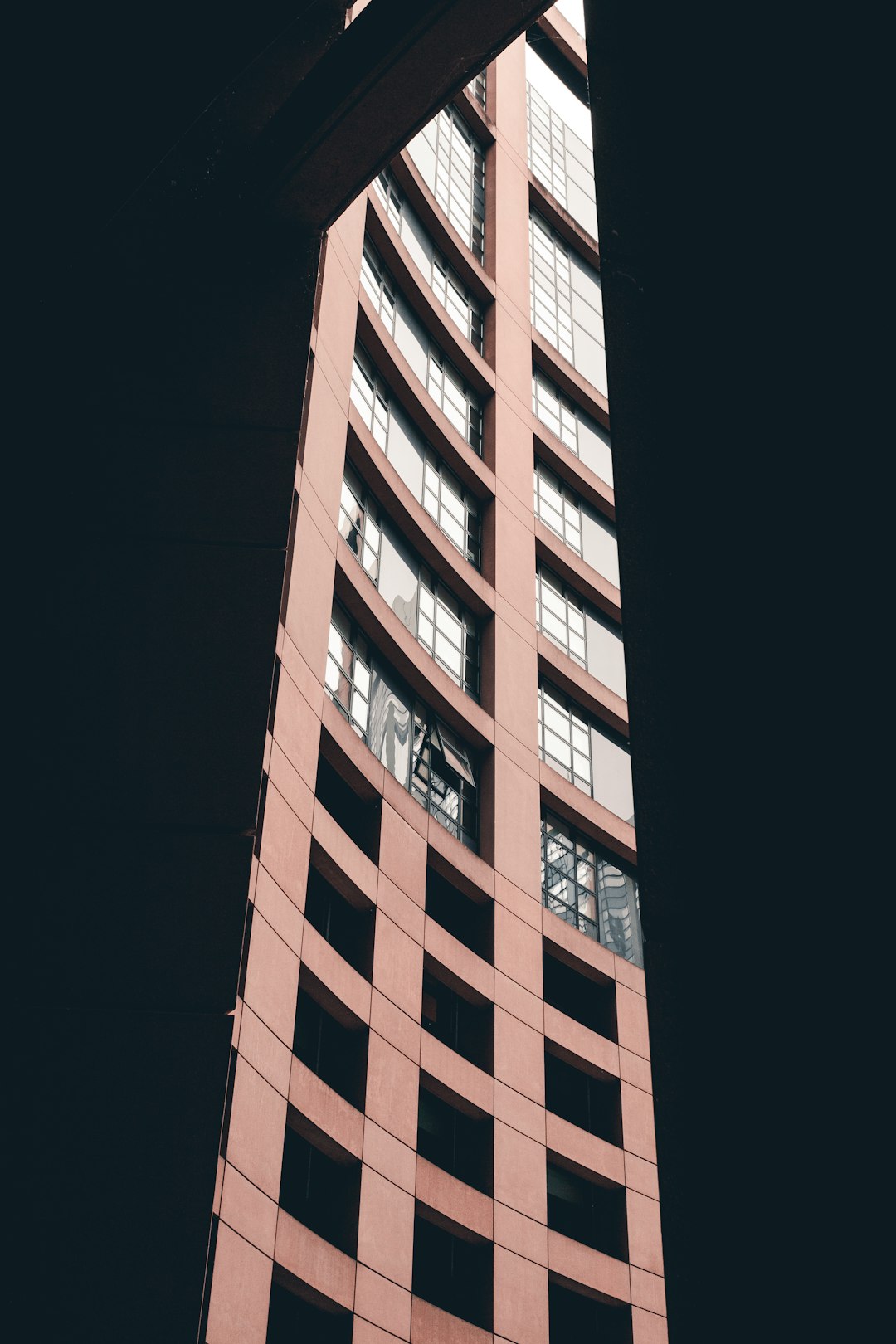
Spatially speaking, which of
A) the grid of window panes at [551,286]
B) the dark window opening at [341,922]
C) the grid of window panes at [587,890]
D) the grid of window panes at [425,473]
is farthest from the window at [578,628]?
the dark window opening at [341,922]

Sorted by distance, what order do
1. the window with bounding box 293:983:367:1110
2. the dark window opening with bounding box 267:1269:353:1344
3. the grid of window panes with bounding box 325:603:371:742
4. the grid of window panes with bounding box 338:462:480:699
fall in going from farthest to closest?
the grid of window panes with bounding box 338:462:480:699
the grid of window panes with bounding box 325:603:371:742
the window with bounding box 293:983:367:1110
the dark window opening with bounding box 267:1269:353:1344

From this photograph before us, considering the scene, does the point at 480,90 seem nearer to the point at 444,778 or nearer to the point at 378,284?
the point at 378,284

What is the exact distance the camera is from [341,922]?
74.1 ft

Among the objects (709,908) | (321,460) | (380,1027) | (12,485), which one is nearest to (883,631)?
(709,908)

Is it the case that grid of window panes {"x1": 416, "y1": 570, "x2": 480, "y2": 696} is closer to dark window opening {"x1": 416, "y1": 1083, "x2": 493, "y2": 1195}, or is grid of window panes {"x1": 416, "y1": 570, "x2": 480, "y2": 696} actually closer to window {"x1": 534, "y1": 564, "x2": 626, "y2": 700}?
window {"x1": 534, "y1": 564, "x2": 626, "y2": 700}

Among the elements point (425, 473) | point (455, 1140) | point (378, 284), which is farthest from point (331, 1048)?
point (378, 284)

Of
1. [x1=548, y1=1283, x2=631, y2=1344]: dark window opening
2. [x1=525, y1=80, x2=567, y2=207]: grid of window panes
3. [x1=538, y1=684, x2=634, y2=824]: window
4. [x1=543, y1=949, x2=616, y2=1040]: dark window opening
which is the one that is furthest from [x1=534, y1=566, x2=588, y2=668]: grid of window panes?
[x1=548, y1=1283, x2=631, y2=1344]: dark window opening

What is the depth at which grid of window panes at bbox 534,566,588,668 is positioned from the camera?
109 feet

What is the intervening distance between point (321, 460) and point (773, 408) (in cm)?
1873

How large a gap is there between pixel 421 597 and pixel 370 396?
4713 mm

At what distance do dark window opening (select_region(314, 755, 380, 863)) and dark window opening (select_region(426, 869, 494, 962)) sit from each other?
2.75 meters

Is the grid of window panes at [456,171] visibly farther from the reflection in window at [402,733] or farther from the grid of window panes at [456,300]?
the reflection in window at [402,733]

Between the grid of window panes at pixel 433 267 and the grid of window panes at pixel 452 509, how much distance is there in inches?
193

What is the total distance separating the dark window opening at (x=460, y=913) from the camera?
26156 mm
